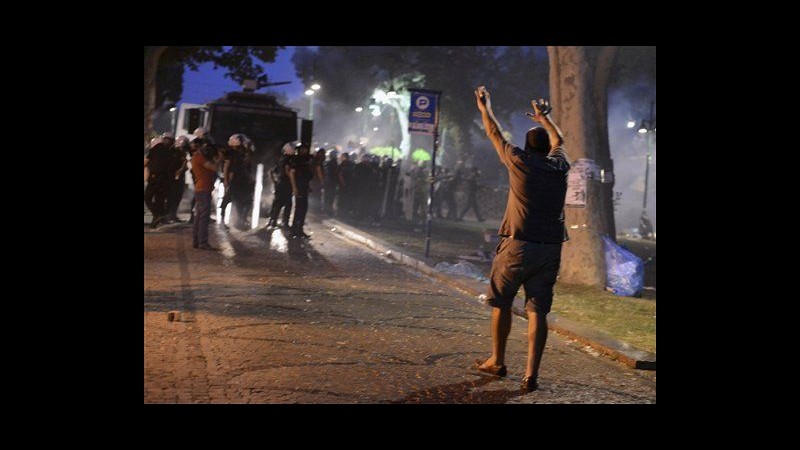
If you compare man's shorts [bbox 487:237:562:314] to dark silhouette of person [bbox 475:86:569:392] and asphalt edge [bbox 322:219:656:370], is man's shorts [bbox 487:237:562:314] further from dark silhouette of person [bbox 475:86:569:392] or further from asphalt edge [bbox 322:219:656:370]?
asphalt edge [bbox 322:219:656:370]

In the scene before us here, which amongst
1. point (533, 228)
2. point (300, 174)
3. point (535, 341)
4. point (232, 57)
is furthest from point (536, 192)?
point (232, 57)

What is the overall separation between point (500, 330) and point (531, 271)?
0.54 meters

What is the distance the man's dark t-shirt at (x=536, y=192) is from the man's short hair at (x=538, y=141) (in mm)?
46

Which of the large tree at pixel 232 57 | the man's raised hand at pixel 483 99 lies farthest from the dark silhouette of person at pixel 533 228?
the large tree at pixel 232 57

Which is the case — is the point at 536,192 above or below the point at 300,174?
below

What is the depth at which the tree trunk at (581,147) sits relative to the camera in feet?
37.1

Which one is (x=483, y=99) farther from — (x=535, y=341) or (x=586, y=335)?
(x=586, y=335)

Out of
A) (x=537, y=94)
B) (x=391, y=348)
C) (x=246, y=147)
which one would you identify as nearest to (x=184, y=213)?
(x=246, y=147)

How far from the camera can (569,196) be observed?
11273 mm

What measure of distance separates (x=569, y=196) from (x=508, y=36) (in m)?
3.44

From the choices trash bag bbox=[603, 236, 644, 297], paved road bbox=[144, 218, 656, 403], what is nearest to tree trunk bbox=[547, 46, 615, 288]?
trash bag bbox=[603, 236, 644, 297]

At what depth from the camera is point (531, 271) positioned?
5.61 meters
